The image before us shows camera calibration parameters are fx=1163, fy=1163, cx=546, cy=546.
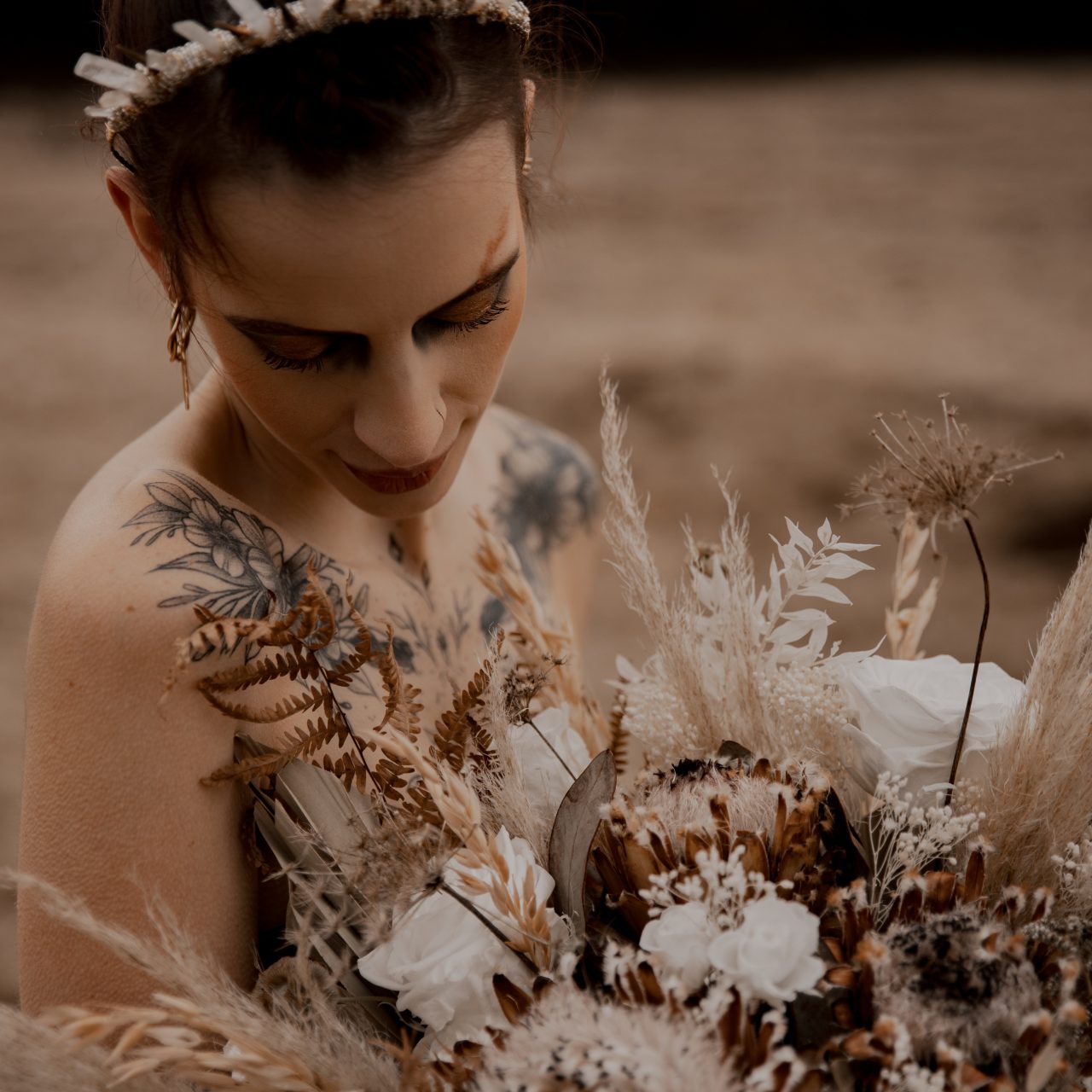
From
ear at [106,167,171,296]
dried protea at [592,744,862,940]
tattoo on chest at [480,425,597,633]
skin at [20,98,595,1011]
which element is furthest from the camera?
tattoo on chest at [480,425,597,633]

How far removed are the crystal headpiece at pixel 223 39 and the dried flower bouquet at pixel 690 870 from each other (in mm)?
361

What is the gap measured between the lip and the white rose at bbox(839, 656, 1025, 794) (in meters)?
0.42

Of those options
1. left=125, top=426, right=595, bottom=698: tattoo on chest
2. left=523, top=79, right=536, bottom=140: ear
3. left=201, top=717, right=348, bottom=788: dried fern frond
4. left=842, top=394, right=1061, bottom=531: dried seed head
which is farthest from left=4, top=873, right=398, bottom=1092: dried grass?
left=523, top=79, right=536, bottom=140: ear

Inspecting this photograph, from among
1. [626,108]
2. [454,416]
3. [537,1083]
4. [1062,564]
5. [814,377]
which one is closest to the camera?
[537,1083]

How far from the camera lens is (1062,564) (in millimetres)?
3781

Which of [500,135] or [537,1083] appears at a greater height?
[500,135]

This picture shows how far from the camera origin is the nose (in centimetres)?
96

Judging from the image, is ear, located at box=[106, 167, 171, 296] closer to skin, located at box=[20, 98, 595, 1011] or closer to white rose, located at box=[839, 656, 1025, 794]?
skin, located at box=[20, 98, 595, 1011]

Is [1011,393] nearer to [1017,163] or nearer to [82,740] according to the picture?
[1017,163]

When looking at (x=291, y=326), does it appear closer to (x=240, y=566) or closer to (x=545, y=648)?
(x=240, y=566)

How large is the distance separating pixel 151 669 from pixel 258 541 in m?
0.18

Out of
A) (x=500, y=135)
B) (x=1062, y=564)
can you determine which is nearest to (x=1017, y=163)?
(x=1062, y=564)

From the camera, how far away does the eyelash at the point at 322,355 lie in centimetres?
97

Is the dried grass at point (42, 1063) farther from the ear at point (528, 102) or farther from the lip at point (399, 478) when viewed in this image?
the ear at point (528, 102)
